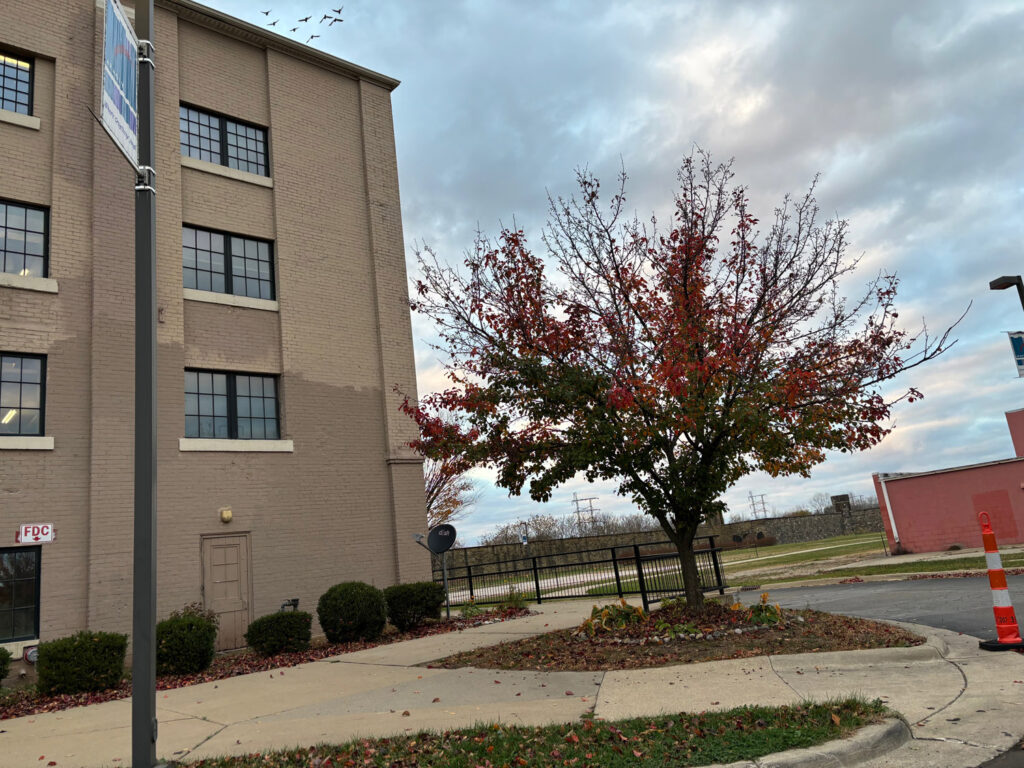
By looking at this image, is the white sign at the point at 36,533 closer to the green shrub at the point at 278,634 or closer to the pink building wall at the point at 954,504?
the green shrub at the point at 278,634

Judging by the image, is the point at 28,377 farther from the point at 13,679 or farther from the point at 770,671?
the point at 770,671

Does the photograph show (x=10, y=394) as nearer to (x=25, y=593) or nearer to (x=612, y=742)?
(x=25, y=593)

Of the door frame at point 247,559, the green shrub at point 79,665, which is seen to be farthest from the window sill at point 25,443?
the green shrub at point 79,665

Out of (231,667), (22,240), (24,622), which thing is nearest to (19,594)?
(24,622)

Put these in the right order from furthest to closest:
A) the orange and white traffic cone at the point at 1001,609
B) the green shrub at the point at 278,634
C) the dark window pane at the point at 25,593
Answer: the green shrub at the point at 278,634 < the dark window pane at the point at 25,593 < the orange and white traffic cone at the point at 1001,609

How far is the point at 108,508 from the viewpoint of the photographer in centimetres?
1303

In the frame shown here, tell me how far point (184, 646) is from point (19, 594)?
3201mm

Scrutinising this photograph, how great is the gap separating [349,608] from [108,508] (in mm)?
4533

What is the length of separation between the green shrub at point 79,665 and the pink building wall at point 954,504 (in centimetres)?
2712

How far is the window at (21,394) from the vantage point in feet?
41.7

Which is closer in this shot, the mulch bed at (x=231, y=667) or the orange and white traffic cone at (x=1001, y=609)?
the orange and white traffic cone at (x=1001, y=609)

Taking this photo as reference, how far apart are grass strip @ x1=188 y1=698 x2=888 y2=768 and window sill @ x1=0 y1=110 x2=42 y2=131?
42.2 ft

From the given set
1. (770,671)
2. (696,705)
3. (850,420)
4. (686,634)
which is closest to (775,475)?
(850,420)

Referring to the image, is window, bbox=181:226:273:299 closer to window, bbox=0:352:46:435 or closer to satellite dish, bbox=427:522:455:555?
window, bbox=0:352:46:435
